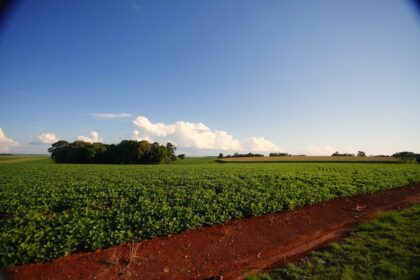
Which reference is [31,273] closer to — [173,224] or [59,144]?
[173,224]

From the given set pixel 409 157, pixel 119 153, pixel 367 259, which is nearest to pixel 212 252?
pixel 367 259

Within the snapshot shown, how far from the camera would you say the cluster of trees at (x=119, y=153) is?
70250 millimetres

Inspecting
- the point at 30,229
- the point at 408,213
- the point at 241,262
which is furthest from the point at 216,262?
the point at 408,213

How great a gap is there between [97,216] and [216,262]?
4.79 m

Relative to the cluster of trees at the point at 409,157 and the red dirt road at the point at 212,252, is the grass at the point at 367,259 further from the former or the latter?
the cluster of trees at the point at 409,157

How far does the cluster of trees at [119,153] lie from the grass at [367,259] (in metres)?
66.2

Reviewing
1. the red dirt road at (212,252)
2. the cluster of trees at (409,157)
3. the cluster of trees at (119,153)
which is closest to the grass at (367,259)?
the red dirt road at (212,252)

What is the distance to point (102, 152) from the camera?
72.6 meters

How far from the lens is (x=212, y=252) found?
307 inches

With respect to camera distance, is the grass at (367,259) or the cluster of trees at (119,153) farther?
the cluster of trees at (119,153)

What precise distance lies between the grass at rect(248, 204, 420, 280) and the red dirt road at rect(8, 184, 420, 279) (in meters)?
0.74

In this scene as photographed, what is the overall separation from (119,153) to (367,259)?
241 ft

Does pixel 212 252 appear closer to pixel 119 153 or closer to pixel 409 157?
pixel 119 153

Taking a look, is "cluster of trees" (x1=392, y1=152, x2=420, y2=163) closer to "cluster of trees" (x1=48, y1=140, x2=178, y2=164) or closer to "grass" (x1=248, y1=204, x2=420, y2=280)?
"cluster of trees" (x1=48, y1=140, x2=178, y2=164)
